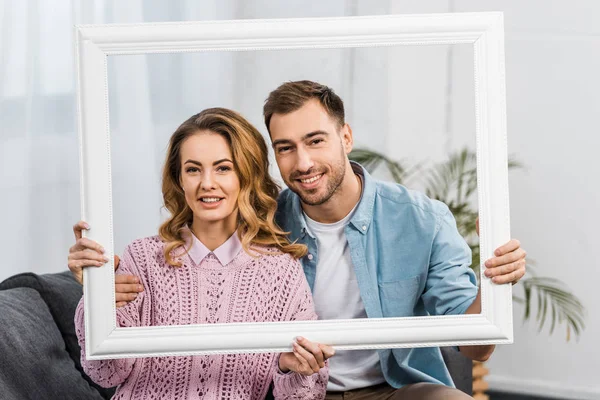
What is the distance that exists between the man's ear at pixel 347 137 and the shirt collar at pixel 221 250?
34 centimetres

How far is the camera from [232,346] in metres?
1.78

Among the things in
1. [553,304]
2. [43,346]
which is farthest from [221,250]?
[553,304]

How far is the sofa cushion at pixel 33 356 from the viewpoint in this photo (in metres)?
1.96

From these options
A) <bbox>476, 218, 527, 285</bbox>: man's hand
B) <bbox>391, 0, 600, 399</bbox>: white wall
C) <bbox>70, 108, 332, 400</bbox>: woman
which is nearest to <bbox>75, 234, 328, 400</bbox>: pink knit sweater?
<bbox>70, 108, 332, 400</bbox>: woman

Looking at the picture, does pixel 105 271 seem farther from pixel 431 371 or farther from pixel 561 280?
pixel 561 280

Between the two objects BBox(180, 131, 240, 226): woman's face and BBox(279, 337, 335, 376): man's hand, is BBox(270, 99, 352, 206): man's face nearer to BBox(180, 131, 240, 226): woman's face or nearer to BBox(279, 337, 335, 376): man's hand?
BBox(180, 131, 240, 226): woman's face

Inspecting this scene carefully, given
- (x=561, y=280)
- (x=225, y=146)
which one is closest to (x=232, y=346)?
(x=225, y=146)

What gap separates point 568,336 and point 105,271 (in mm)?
2572

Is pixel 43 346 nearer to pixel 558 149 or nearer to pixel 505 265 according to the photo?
pixel 505 265

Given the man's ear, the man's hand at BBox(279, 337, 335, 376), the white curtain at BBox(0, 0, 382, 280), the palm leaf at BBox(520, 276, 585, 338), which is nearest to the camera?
the man's hand at BBox(279, 337, 335, 376)

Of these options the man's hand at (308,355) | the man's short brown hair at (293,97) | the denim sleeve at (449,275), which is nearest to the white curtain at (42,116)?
the man's short brown hair at (293,97)

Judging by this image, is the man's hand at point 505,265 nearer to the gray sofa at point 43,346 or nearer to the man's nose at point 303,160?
the man's nose at point 303,160

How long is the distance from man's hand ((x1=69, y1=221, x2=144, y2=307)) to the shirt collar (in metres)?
0.15

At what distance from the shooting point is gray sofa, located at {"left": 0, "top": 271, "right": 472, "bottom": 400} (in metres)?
1.97
